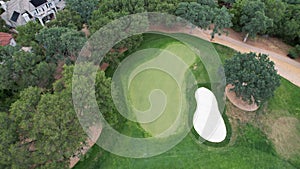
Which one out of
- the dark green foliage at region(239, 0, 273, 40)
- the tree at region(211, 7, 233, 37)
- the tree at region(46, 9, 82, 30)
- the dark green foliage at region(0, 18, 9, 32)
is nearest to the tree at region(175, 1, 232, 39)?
the tree at region(211, 7, 233, 37)

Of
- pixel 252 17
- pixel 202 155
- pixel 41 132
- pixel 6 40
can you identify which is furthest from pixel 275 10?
pixel 6 40

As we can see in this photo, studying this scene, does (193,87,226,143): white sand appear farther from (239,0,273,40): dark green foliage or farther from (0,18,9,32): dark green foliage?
(0,18,9,32): dark green foliage

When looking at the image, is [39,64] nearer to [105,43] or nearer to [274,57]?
[105,43]

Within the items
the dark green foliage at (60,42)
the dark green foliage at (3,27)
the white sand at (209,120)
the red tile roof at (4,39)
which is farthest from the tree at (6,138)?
the dark green foliage at (3,27)

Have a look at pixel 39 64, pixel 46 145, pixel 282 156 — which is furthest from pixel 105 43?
pixel 282 156

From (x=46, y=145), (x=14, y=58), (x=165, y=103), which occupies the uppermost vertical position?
(x=14, y=58)
